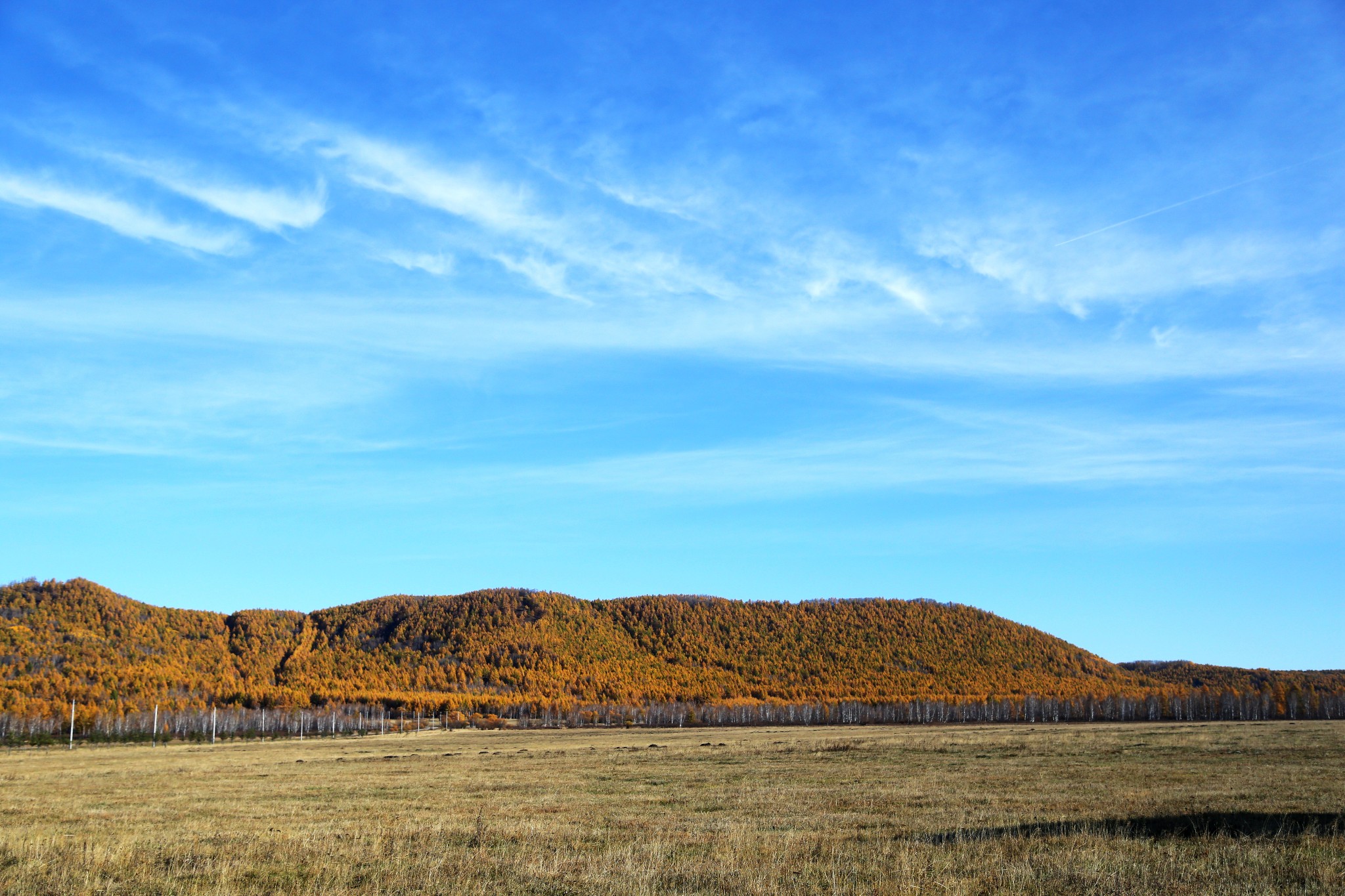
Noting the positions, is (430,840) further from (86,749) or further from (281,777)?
(86,749)

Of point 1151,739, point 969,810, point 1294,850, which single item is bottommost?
point 1151,739

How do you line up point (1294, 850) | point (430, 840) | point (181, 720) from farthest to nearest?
point (181, 720)
point (430, 840)
point (1294, 850)

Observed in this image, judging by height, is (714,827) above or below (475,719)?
above

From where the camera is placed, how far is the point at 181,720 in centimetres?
15238

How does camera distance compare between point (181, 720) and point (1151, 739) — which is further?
point (181, 720)

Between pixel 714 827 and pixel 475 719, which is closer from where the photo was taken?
pixel 714 827

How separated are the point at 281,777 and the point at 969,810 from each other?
35.4 m

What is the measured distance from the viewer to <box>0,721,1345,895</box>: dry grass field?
543 inches

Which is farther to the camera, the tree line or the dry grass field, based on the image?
the tree line

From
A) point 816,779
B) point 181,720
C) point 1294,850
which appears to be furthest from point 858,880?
point 181,720

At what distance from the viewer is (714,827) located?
22000mm

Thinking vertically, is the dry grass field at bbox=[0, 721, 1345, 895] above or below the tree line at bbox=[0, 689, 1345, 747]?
above

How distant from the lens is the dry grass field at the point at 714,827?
1380 centimetres

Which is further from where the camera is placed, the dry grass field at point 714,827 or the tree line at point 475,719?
the tree line at point 475,719
